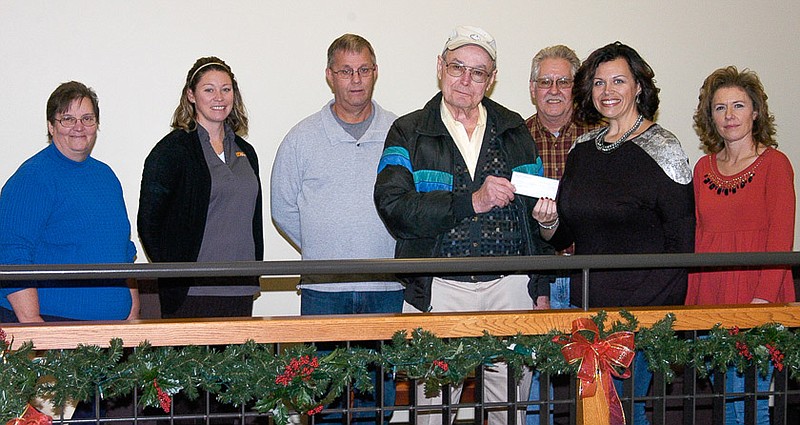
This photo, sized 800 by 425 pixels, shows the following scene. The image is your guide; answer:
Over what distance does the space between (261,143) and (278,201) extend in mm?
957

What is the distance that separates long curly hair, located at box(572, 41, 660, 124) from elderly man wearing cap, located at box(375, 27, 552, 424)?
1.15 ft

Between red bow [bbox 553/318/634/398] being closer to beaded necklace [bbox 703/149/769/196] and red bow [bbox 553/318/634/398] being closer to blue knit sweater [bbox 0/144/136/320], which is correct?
beaded necklace [bbox 703/149/769/196]

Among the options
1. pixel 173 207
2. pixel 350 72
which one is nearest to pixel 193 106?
pixel 173 207

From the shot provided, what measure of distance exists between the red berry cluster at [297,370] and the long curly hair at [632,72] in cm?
165

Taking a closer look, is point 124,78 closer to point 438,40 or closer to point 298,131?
point 298,131

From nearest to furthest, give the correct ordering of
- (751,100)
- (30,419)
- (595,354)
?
(30,419) < (595,354) < (751,100)

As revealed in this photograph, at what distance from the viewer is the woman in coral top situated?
143 inches

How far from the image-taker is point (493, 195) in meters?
3.07

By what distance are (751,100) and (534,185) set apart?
1296mm

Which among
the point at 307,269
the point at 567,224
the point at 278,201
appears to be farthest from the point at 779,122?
the point at 307,269

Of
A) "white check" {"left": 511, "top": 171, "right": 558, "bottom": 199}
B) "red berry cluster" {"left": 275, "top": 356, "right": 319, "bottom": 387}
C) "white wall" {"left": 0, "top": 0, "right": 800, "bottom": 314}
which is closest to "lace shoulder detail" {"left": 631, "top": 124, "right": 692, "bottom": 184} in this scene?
"white check" {"left": 511, "top": 171, "right": 558, "bottom": 199}

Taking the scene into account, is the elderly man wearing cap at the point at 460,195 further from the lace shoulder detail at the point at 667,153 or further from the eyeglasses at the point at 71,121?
the eyeglasses at the point at 71,121

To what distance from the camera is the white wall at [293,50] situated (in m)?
4.78

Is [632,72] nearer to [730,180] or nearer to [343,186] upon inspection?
[730,180]
